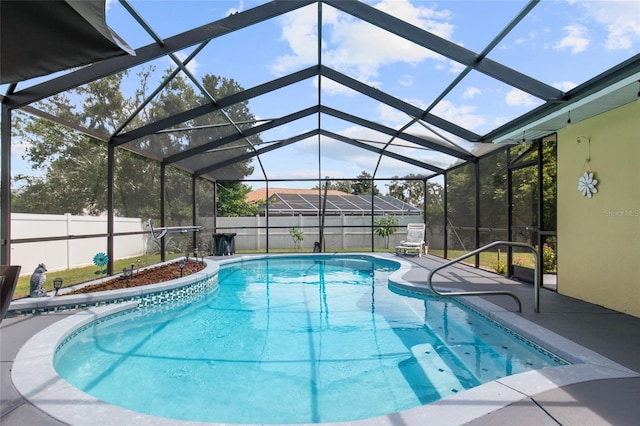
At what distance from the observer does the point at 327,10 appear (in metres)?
5.30

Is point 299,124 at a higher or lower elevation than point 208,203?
higher

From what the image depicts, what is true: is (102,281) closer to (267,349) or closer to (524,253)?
(267,349)

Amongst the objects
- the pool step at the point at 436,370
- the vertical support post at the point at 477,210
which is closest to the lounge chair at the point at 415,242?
the vertical support post at the point at 477,210

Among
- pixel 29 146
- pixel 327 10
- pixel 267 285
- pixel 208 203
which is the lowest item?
pixel 267 285

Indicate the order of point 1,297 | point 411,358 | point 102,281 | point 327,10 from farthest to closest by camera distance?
point 102,281 → point 327,10 → point 411,358 → point 1,297

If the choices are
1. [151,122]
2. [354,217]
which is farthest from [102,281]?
[354,217]

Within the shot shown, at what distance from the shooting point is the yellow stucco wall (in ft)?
14.4

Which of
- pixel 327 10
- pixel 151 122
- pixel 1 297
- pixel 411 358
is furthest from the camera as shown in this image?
pixel 151 122

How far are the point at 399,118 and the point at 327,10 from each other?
11.4ft

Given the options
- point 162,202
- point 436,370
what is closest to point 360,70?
point 436,370

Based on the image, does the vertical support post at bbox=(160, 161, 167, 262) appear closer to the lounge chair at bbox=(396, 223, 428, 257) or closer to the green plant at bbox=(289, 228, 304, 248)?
the green plant at bbox=(289, 228, 304, 248)

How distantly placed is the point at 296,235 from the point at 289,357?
32.8 feet

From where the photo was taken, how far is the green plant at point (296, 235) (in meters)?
13.9

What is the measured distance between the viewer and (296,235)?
13.9 meters
